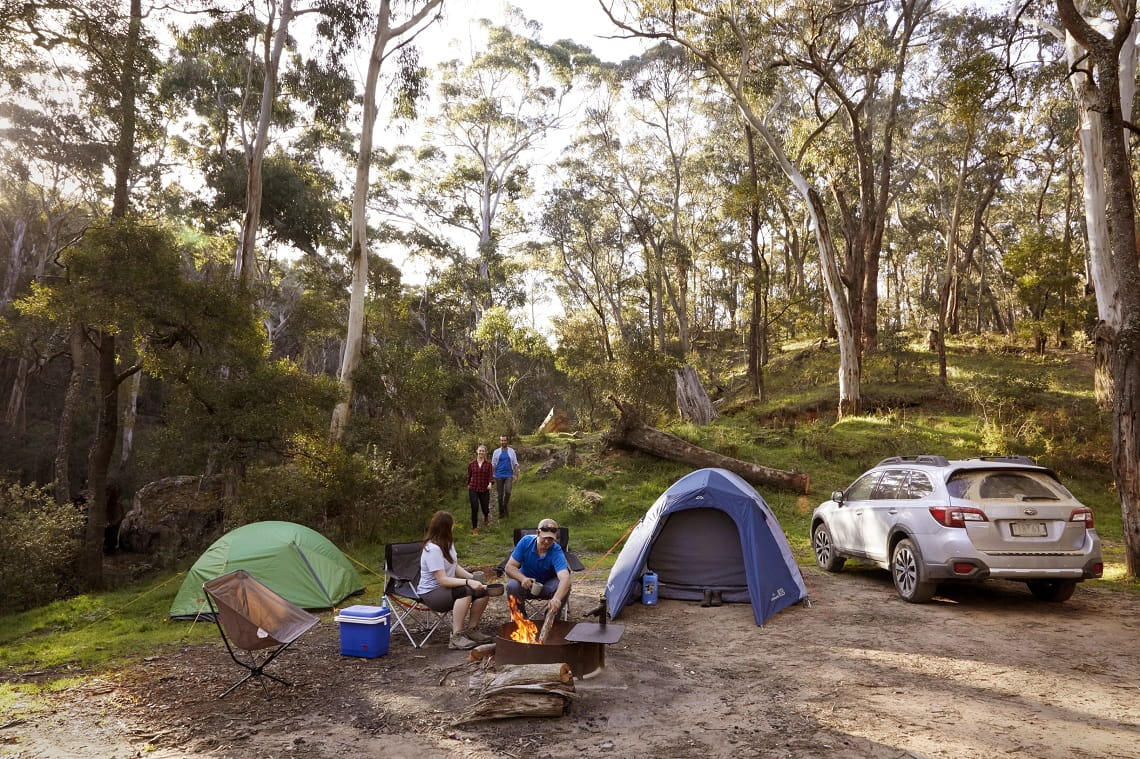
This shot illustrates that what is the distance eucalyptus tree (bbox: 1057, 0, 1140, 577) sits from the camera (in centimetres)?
805

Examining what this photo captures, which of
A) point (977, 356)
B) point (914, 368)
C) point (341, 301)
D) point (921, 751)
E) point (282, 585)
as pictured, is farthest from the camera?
point (341, 301)

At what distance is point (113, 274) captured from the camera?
1027 cm

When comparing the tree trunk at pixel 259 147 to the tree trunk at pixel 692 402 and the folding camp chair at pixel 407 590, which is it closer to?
the folding camp chair at pixel 407 590

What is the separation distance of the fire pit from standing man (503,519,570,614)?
744 mm

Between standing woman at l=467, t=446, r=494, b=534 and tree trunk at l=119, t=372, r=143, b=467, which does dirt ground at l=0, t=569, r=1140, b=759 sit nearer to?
standing woman at l=467, t=446, r=494, b=534

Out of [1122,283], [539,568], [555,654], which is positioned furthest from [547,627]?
[1122,283]

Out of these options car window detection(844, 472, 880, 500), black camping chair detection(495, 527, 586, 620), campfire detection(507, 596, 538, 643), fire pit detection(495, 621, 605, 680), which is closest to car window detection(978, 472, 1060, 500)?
car window detection(844, 472, 880, 500)

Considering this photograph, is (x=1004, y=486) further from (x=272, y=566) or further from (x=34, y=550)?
(x=34, y=550)

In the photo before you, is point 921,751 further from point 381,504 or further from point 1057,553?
point 381,504

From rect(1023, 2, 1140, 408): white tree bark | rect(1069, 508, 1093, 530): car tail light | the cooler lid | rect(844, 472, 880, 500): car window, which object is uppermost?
rect(1023, 2, 1140, 408): white tree bark

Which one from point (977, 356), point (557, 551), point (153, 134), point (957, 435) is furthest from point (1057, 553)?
point (977, 356)

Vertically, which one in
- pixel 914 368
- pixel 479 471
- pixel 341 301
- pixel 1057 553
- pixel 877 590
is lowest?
pixel 877 590

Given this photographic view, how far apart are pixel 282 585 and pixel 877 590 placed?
22.7 ft

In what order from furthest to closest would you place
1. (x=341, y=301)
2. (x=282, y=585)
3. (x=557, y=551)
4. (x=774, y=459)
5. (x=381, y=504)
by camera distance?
(x=341, y=301) < (x=774, y=459) < (x=381, y=504) < (x=282, y=585) < (x=557, y=551)
